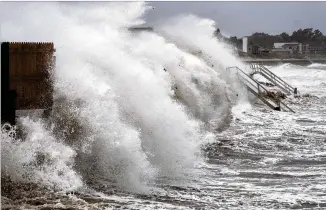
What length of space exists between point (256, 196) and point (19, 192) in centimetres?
423

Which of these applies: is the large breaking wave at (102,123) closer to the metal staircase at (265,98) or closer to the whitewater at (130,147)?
the whitewater at (130,147)

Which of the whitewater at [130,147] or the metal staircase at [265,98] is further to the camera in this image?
the metal staircase at [265,98]

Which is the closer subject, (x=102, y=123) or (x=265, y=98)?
(x=102, y=123)

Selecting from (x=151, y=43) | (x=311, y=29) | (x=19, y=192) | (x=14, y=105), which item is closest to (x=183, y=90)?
(x=151, y=43)

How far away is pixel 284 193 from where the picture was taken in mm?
9773

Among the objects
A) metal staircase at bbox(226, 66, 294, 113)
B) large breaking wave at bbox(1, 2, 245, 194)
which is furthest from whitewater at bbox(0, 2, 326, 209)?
metal staircase at bbox(226, 66, 294, 113)

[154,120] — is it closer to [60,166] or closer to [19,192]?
[60,166]

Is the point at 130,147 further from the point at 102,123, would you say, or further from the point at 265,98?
the point at 265,98

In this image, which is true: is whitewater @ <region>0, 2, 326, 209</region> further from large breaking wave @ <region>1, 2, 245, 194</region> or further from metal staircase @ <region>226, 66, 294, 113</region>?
metal staircase @ <region>226, 66, 294, 113</region>

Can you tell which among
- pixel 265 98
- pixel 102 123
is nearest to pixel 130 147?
pixel 102 123

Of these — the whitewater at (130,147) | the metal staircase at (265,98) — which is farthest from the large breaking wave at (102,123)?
the metal staircase at (265,98)

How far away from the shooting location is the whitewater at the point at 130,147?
9.12m

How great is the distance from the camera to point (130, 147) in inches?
425

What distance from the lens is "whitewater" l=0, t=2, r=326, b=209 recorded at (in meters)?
9.12
